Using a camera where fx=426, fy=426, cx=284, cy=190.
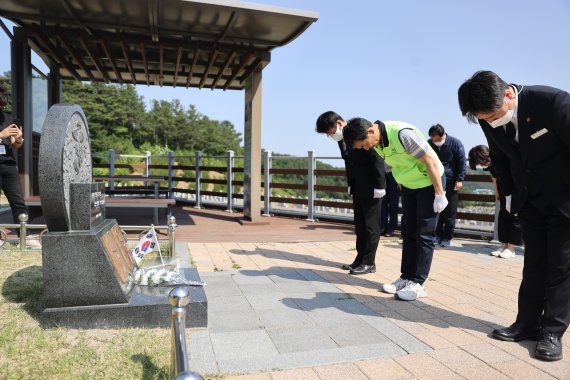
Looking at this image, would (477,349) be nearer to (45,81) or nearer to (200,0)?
(200,0)

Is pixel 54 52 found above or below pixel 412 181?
above

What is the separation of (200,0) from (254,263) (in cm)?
377

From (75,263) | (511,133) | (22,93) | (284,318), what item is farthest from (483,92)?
(22,93)

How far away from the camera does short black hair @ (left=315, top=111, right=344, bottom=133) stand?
425 centimetres

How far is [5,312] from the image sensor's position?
9.62 feet

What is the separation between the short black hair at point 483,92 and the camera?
7.63 feet

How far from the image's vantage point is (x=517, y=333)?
266 centimetres

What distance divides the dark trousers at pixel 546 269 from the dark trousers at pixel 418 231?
2.67 feet

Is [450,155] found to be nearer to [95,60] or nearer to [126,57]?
[126,57]

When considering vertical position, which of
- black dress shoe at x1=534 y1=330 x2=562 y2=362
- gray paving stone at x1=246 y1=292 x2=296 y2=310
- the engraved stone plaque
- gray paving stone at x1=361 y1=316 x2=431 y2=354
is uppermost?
the engraved stone plaque

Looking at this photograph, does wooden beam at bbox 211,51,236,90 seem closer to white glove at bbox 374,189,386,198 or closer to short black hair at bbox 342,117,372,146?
white glove at bbox 374,189,386,198

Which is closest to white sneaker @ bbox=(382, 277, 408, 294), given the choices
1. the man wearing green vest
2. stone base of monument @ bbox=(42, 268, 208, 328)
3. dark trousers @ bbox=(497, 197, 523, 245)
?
the man wearing green vest

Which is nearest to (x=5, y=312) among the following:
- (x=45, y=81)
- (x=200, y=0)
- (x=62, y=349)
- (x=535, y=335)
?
(x=62, y=349)

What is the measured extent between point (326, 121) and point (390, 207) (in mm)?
3380
